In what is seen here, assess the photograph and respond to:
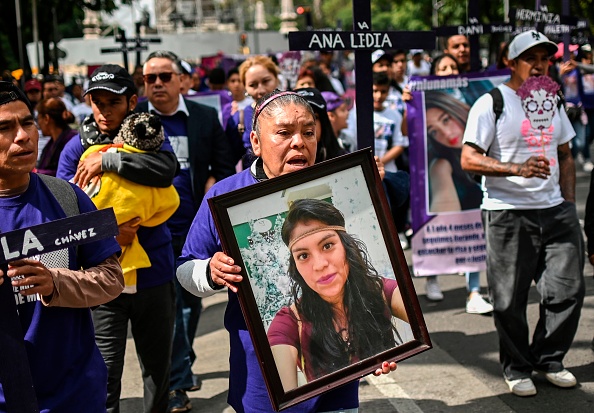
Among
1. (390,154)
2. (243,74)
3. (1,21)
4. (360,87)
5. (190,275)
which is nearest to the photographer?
(190,275)

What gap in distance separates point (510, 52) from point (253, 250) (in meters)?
3.22

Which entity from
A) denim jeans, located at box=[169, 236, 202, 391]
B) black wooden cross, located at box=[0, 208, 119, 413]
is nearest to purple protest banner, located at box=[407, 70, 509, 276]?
denim jeans, located at box=[169, 236, 202, 391]

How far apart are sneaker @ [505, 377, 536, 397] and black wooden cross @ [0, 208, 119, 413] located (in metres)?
3.51

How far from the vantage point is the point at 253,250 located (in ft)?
9.91

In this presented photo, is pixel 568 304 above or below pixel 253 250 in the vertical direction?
below

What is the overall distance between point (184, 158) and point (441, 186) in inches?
108

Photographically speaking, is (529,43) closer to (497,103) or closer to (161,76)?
Answer: (497,103)

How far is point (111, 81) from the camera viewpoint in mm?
4805

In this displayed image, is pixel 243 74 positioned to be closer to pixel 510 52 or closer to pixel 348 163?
pixel 510 52

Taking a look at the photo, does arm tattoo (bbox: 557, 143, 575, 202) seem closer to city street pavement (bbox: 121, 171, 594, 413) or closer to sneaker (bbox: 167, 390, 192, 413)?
city street pavement (bbox: 121, 171, 594, 413)

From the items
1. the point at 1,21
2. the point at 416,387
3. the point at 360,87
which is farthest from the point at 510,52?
the point at 1,21

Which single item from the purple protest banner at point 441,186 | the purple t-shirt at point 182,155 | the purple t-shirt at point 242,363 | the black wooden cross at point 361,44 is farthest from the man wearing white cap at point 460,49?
the purple t-shirt at point 242,363

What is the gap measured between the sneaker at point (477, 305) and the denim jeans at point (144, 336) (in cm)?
335

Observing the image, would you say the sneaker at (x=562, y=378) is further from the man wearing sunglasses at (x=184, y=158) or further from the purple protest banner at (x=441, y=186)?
the man wearing sunglasses at (x=184, y=158)
